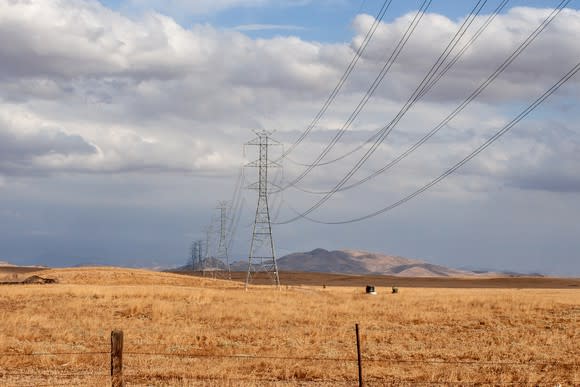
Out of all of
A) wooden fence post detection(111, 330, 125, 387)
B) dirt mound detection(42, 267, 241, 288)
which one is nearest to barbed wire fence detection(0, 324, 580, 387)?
wooden fence post detection(111, 330, 125, 387)

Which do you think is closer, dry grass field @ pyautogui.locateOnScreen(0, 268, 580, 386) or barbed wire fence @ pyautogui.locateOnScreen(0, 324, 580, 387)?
barbed wire fence @ pyautogui.locateOnScreen(0, 324, 580, 387)

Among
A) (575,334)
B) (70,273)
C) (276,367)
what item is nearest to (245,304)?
(575,334)

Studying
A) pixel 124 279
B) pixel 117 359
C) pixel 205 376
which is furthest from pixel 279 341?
pixel 124 279

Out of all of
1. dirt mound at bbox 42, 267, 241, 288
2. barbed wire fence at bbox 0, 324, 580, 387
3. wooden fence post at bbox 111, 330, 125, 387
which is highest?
dirt mound at bbox 42, 267, 241, 288

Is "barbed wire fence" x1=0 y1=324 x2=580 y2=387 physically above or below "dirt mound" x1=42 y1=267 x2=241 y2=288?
below

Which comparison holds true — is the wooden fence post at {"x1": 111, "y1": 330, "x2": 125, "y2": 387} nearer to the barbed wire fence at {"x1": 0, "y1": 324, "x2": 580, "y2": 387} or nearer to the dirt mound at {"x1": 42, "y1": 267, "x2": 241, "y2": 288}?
the barbed wire fence at {"x1": 0, "y1": 324, "x2": 580, "y2": 387}

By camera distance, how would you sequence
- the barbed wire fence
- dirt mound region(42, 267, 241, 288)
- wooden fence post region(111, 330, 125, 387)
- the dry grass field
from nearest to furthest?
1. wooden fence post region(111, 330, 125, 387)
2. the barbed wire fence
3. the dry grass field
4. dirt mound region(42, 267, 241, 288)

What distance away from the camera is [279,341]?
1347 inches

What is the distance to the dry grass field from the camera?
24734 mm

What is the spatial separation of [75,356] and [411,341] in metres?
15.9

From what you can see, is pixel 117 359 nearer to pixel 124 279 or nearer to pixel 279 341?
pixel 279 341

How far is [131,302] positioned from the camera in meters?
50.2

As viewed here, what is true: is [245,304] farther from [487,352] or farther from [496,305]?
[487,352]

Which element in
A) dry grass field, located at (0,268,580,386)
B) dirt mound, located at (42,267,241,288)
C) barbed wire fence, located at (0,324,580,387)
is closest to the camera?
barbed wire fence, located at (0,324,580,387)
